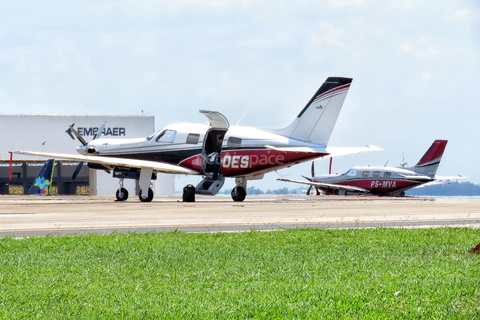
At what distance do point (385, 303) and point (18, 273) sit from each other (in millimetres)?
3973

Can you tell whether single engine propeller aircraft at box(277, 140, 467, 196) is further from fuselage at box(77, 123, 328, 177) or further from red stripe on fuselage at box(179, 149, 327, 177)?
red stripe on fuselage at box(179, 149, 327, 177)

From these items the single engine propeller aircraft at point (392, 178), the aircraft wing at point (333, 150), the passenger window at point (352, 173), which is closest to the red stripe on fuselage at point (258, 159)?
the aircraft wing at point (333, 150)

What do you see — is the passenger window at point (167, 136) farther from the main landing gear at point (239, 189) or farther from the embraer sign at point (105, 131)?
the embraer sign at point (105, 131)

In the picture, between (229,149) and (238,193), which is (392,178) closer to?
(238,193)

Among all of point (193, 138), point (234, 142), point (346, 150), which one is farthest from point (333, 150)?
point (193, 138)

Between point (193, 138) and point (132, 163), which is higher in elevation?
point (193, 138)

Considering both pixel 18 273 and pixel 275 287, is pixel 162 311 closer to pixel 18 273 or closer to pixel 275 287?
pixel 275 287

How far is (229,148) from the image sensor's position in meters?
26.5

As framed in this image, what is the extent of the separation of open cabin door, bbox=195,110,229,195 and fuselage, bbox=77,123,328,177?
237 mm

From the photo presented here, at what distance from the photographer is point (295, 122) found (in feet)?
89.8

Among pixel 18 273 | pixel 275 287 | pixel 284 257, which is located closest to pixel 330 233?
pixel 284 257

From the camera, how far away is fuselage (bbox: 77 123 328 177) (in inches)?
1036

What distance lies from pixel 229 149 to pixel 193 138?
2131mm

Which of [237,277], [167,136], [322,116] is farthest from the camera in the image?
[167,136]
